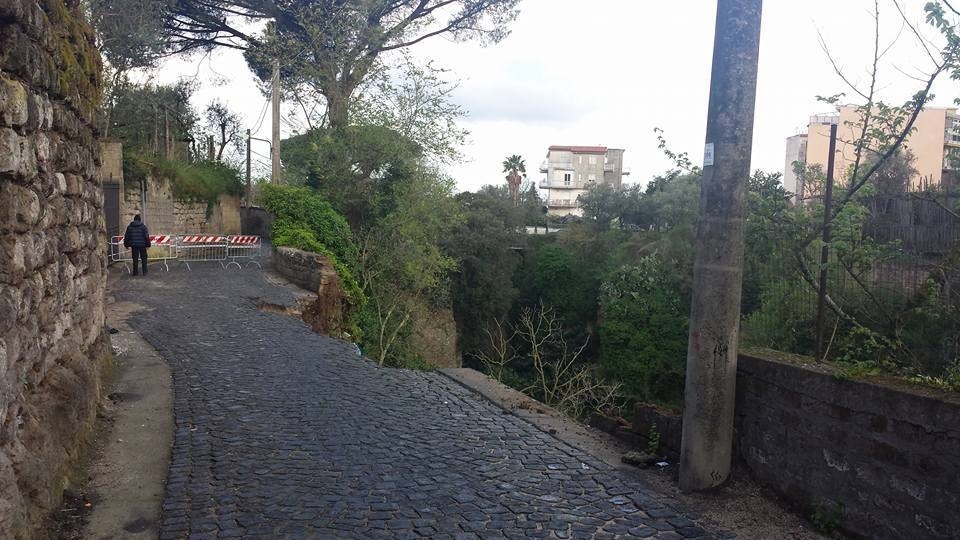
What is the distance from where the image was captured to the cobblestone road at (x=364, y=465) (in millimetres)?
4289

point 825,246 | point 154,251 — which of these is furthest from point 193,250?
point 825,246

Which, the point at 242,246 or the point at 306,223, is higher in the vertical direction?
the point at 306,223

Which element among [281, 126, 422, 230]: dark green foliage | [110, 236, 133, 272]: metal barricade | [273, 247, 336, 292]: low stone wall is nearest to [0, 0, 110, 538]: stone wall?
[273, 247, 336, 292]: low stone wall

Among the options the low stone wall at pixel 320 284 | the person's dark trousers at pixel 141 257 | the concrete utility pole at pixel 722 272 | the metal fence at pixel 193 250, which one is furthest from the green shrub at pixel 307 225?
the concrete utility pole at pixel 722 272

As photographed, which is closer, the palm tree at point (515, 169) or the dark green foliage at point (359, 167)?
the dark green foliage at point (359, 167)

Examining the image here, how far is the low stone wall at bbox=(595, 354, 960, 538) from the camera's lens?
358 centimetres

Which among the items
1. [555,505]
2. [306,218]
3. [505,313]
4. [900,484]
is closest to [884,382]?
[900,484]

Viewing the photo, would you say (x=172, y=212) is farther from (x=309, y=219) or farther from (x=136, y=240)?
(x=136, y=240)

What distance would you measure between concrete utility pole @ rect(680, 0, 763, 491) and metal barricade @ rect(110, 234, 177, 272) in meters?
15.1

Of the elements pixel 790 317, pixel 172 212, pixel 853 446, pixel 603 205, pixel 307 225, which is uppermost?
pixel 603 205

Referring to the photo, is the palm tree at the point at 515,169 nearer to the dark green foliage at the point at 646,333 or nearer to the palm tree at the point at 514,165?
the palm tree at the point at 514,165

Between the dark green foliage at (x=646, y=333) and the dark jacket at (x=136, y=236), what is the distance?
16.7m

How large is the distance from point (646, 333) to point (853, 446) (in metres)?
24.7

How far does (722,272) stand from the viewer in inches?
192
